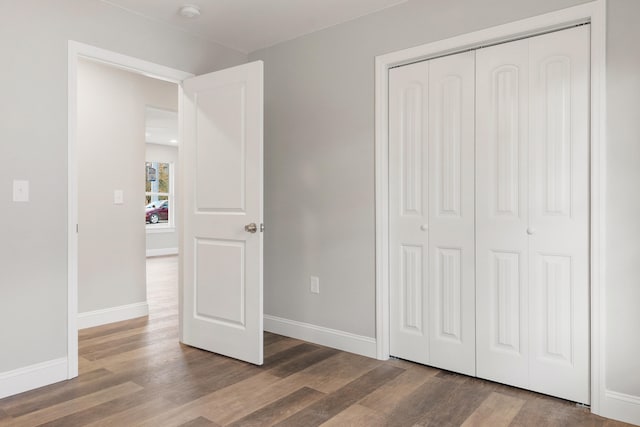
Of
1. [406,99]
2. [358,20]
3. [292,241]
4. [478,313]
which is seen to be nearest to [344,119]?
[406,99]

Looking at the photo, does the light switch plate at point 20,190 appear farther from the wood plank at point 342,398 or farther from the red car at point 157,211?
the red car at point 157,211

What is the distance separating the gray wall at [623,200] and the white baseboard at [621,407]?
28 millimetres

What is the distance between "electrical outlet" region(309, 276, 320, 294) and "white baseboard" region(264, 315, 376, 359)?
10.8 inches

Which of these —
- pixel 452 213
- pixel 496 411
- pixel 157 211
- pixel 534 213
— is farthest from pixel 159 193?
pixel 496 411

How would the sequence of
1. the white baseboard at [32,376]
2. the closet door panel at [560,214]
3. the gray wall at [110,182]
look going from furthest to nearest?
1. the gray wall at [110,182]
2. the white baseboard at [32,376]
3. the closet door panel at [560,214]

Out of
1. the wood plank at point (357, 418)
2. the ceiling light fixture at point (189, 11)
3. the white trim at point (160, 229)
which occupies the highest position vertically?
the ceiling light fixture at point (189, 11)

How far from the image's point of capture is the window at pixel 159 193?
968 cm

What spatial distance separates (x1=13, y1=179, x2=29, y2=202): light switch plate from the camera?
8.21 ft

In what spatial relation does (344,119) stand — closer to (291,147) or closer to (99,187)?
(291,147)

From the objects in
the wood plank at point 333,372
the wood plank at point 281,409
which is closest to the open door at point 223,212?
the wood plank at point 333,372

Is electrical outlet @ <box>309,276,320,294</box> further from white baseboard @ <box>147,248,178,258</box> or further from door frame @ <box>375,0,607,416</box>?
white baseboard @ <box>147,248,178,258</box>

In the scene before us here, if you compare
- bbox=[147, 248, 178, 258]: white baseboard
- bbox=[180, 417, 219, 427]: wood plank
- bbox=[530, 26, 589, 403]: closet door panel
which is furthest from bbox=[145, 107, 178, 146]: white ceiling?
bbox=[530, 26, 589, 403]: closet door panel

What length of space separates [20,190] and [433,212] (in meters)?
2.47

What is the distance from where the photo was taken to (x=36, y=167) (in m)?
2.58
